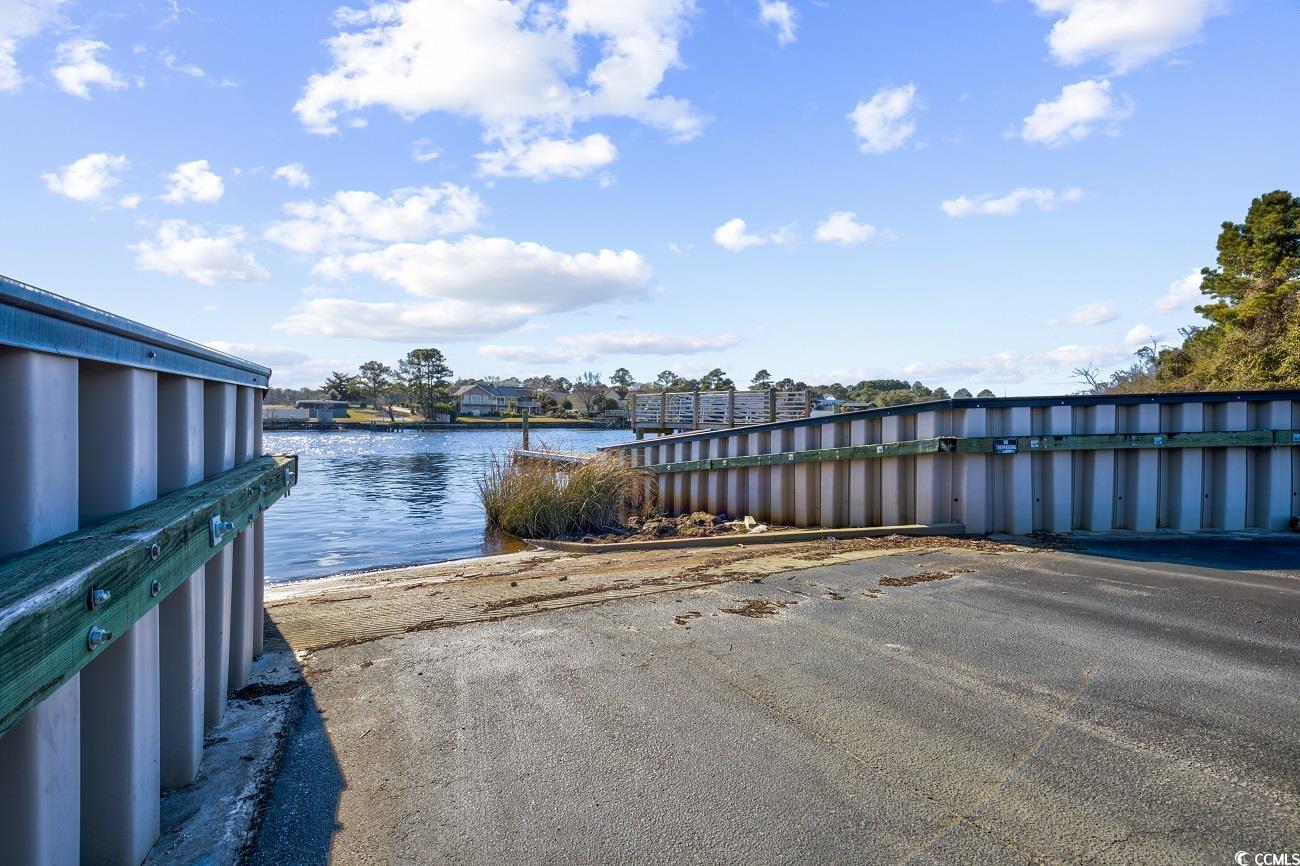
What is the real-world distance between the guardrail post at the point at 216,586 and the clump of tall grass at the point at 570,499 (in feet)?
24.2

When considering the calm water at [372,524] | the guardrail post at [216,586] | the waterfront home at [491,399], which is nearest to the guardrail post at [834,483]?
the calm water at [372,524]

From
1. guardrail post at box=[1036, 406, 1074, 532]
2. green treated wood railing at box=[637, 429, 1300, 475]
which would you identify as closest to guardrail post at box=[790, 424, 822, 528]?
green treated wood railing at box=[637, 429, 1300, 475]

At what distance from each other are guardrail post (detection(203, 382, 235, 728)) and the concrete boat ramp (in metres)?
0.34

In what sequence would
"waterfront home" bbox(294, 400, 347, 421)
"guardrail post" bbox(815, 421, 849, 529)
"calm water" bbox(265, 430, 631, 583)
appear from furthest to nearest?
"waterfront home" bbox(294, 400, 347, 421)
"calm water" bbox(265, 430, 631, 583)
"guardrail post" bbox(815, 421, 849, 529)

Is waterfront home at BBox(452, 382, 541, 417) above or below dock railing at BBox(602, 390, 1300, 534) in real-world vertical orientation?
→ above

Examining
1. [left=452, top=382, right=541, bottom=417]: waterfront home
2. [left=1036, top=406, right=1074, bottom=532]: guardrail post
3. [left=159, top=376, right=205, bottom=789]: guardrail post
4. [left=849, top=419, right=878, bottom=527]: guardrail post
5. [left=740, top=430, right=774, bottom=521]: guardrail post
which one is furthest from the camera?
[left=452, top=382, right=541, bottom=417]: waterfront home

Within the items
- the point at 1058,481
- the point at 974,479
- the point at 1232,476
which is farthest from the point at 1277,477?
the point at 974,479

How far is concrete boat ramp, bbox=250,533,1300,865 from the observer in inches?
81.0

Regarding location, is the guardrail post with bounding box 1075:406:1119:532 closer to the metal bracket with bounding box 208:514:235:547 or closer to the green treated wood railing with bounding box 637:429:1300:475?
the green treated wood railing with bounding box 637:429:1300:475

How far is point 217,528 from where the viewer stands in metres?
2.34

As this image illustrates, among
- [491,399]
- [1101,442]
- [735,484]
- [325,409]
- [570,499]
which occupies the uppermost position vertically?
[491,399]

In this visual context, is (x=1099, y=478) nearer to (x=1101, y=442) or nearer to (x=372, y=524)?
(x=1101, y=442)

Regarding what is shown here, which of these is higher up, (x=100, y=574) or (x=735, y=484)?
(x=100, y=574)

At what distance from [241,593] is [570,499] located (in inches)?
292
